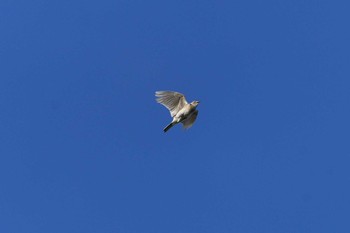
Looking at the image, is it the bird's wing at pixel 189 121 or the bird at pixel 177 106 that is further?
the bird's wing at pixel 189 121

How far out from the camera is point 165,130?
129 feet

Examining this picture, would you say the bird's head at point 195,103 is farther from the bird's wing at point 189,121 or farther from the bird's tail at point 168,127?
the bird's tail at point 168,127

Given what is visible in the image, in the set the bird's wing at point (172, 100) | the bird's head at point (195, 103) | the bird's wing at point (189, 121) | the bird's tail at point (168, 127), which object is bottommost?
the bird's tail at point (168, 127)

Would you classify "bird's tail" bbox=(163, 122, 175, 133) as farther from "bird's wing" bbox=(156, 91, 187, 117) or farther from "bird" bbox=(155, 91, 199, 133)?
"bird's wing" bbox=(156, 91, 187, 117)

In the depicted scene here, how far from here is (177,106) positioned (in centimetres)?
4097

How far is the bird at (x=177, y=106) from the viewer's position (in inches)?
1578

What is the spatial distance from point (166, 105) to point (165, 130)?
2.51 metres

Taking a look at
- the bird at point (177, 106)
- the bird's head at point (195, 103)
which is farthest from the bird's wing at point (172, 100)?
the bird's head at point (195, 103)

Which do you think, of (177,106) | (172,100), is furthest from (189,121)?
(172,100)

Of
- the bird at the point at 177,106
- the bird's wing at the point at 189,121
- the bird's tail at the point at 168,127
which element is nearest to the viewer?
the bird's tail at the point at 168,127

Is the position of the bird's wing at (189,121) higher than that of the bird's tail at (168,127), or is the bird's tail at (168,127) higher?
the bird's wing at (189,121)

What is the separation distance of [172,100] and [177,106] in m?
0.69

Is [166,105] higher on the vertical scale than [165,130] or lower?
higher

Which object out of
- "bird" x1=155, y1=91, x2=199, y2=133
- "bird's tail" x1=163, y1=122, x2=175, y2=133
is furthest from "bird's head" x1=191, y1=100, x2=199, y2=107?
"bird's tail" x1=163, y1=122, x2=175, y2=133
